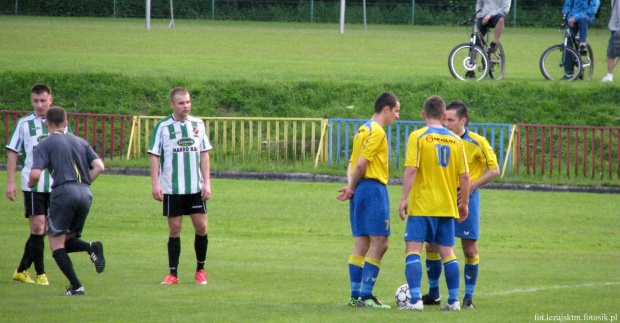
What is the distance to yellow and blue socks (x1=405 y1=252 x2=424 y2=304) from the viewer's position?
710 centimetres

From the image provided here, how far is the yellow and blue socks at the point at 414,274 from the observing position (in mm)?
7098

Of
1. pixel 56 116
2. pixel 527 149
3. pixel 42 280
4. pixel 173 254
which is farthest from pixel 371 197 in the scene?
pixel 527 149

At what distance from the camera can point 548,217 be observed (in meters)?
14.4

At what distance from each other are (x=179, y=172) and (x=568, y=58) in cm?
1489

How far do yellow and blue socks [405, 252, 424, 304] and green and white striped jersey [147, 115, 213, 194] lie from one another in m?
2.46

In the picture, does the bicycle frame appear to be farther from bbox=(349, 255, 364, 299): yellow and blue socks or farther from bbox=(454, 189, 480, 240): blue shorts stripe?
bbox=(349, 255, 364, 299): yellow and blue socks

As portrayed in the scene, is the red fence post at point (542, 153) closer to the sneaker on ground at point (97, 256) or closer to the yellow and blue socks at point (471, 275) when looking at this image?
the yellow and blue socks at point (471, 275)

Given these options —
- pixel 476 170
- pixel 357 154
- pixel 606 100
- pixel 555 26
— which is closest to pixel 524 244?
pixel 476 170

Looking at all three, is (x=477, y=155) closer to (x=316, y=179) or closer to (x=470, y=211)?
(x=470, y=211)

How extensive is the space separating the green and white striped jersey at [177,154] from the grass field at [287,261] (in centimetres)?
101

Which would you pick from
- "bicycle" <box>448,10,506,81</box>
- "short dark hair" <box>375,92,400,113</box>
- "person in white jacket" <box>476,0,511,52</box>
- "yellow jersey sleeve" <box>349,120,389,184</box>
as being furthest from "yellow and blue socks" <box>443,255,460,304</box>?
"person in white jacket" <box>476,0,511,52</box>

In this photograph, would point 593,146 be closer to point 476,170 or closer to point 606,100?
point 606,100

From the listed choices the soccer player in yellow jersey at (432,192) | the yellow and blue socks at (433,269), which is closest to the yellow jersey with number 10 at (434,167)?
the soccer player in yellow jersey at (432,192)

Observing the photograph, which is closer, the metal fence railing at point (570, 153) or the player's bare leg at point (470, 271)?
the player's bare leg at point (470, 271)
